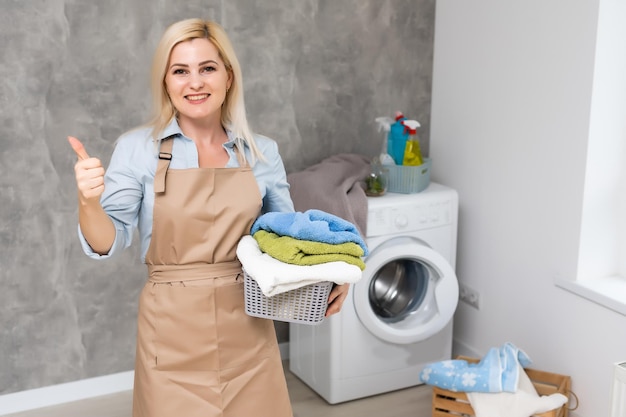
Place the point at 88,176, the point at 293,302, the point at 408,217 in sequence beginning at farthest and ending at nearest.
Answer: the point at 408,217 < the point at 293,302 < the point at 88,176

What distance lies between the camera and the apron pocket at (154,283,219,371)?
6.43 ft

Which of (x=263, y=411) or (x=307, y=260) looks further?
(x=263, y=411)

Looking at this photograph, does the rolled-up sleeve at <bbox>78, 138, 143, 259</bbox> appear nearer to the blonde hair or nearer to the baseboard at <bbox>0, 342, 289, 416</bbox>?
the blonde hair

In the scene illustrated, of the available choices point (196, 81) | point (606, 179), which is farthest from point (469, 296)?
point (196, 81)

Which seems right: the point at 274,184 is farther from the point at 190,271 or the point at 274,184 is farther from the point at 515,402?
the point at 515,402

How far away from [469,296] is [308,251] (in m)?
1.69

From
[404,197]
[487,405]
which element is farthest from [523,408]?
[404,197]

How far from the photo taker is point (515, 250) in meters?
3.03

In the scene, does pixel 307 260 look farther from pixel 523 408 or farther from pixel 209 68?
pixel 523 408

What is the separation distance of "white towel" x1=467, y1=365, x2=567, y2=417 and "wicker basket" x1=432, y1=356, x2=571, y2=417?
6cm

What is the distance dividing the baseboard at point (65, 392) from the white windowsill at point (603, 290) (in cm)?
178

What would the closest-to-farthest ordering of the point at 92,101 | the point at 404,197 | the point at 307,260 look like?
the point at 307,260, the point at 92,101, the point at 404,197

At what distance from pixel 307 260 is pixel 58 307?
1.54m

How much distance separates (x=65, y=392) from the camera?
306 cm
